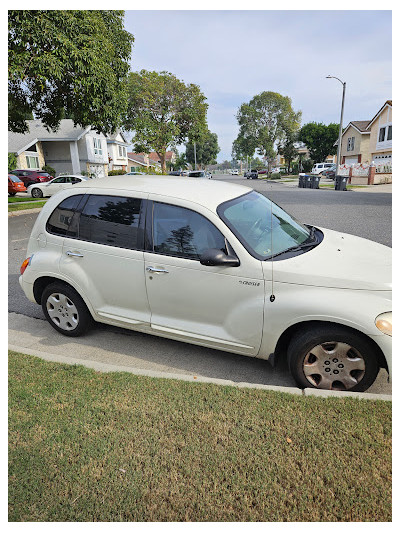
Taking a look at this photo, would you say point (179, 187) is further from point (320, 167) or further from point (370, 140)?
point (320, 167)

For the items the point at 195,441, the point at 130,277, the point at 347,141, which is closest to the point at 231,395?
the point at 195,441

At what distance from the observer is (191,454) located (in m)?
2.20

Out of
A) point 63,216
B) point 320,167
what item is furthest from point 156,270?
point 320,167

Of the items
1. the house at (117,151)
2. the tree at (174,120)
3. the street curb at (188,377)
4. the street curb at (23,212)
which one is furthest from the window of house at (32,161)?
the street curb at (188,377)

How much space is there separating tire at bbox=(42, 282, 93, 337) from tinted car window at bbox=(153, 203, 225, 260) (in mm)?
1249

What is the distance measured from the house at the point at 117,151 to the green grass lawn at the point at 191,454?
1891 inches

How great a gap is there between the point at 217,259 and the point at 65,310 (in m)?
2.10

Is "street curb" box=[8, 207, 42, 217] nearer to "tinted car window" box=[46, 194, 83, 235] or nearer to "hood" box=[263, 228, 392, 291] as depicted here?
"tinted car window" box=[46, 194, 83, 235]

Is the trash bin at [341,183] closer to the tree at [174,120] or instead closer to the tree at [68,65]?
the tree at [68,65]

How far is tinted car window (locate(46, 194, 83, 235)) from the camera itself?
383 cm

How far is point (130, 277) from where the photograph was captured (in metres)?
3.41

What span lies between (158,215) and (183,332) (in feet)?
3.73

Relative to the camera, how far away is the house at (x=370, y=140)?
115 ft

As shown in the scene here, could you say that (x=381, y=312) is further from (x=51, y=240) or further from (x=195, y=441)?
(x=51, y=240)
